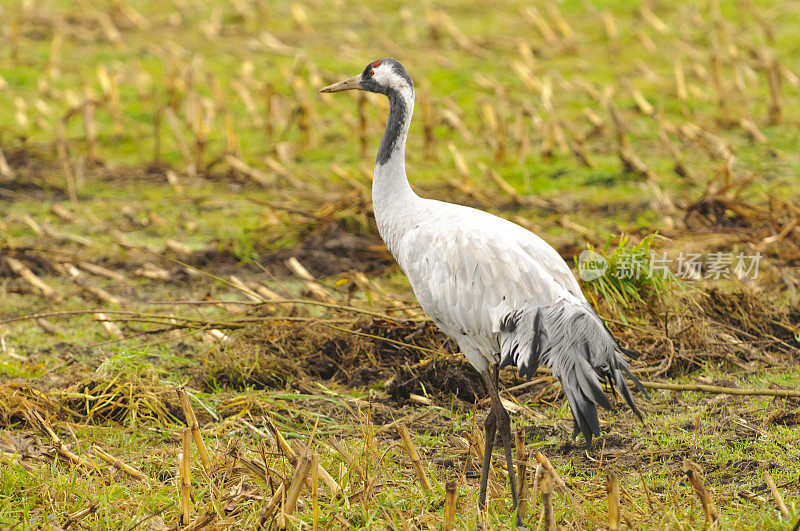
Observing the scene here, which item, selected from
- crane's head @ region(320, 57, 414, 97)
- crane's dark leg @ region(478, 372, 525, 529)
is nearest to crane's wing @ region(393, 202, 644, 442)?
crane's dark leg @ region(478, 372, 525, 529)

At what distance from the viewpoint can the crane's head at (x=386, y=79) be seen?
14.2 feet

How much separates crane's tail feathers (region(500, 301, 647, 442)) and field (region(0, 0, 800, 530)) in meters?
0.26

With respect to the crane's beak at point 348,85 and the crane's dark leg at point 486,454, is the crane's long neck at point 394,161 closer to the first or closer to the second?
the crane's beak at point 348,85

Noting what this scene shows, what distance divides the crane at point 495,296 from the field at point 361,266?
293 mm

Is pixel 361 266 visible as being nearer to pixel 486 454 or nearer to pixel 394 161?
pixel 394 161

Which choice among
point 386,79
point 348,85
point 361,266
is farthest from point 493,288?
point 361,266

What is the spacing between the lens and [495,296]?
368cm

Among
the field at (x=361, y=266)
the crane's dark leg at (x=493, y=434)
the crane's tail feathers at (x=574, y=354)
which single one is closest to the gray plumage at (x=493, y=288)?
the crane's tail feathers at (x=574, y=354)

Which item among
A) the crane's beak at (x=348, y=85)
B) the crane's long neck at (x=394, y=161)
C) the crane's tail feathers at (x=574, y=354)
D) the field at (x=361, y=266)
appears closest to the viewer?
the crane's tail feathers at (x=574, y=354)

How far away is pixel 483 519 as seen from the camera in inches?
A: 132

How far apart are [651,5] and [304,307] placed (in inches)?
421

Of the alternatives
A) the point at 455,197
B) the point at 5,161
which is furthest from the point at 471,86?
the point at 5,161

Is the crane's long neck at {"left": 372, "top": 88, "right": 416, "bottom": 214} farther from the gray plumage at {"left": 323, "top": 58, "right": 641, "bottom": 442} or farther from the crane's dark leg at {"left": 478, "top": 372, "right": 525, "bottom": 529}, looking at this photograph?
the crane's dark leg at {"left": 478, "top": 372, "right": 525, "bottom": 529}

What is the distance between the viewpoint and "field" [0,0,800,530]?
11.6 feet
